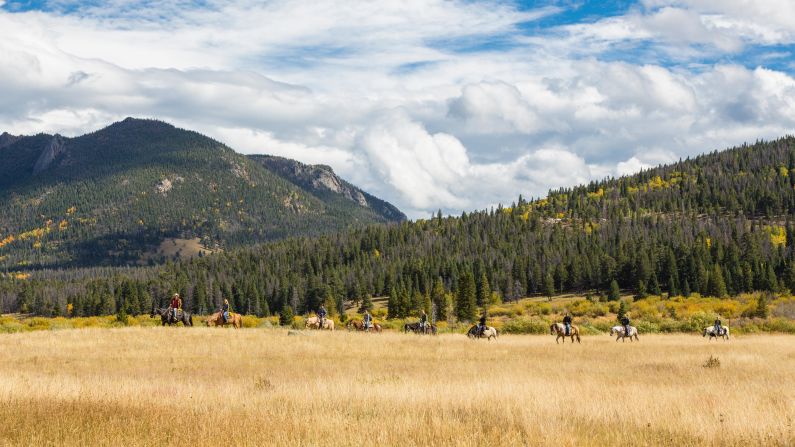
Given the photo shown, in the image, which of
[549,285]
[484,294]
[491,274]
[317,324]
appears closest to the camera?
[317,324]

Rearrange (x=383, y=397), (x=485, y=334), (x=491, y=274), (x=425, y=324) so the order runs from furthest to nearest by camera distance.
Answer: (x=491, y=274) < (x=425, y=324) < (x=485, y=334) < (x=383, y=397)

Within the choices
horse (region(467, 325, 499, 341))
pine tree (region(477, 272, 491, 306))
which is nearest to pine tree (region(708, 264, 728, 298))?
pine tree (region(477, 272, 491, 306))

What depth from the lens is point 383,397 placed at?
49.6 ft

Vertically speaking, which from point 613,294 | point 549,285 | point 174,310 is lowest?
Answer: point 613,294

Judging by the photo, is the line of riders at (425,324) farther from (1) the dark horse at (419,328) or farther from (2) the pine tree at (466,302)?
(2) the pine tree at (466,302)

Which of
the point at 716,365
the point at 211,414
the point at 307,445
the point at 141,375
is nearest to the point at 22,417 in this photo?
the point at 211,414

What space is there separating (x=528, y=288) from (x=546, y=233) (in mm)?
55121

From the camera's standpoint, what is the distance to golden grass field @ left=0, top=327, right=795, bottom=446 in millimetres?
10578

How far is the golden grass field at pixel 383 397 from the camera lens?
10578mm

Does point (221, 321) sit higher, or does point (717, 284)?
point (717, 284)

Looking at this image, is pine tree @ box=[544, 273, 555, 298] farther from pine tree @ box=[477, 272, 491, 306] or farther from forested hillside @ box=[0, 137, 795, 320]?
pine tree @ box=[477, 272, 491, 306]

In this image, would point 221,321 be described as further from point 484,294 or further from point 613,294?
point 613,294

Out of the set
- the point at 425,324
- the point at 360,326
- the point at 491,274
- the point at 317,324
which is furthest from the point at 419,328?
the point at 491,274

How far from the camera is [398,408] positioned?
13.5 metres
